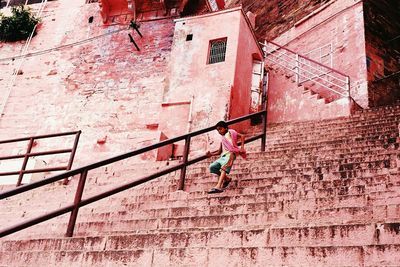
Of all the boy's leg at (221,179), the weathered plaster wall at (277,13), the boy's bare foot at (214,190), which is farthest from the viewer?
the weathered plaster wall at (277,13)

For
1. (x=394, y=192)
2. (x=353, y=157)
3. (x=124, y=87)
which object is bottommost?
(x=394, y=192)

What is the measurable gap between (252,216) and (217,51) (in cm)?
762

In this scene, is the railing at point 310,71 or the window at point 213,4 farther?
the window at point 213,4

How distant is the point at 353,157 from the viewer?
579 cm

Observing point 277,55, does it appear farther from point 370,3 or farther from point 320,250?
Result: point 320,250

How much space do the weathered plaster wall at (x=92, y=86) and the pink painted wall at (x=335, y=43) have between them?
11.3 feet

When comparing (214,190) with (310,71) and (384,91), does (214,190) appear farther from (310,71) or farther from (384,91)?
(310,71)

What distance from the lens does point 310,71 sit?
523 inches

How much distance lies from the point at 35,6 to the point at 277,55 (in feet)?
28.9

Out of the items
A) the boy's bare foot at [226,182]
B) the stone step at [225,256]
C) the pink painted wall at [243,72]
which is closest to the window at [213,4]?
the pink painted wall at [243,72]

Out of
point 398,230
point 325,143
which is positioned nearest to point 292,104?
point 325,143

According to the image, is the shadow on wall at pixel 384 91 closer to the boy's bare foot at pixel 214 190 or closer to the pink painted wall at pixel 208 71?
the pink painted wall at pixel 208 71

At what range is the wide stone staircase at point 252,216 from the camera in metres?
3.27

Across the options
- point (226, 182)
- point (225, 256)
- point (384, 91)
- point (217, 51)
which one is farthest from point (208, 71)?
point (225, 256)
